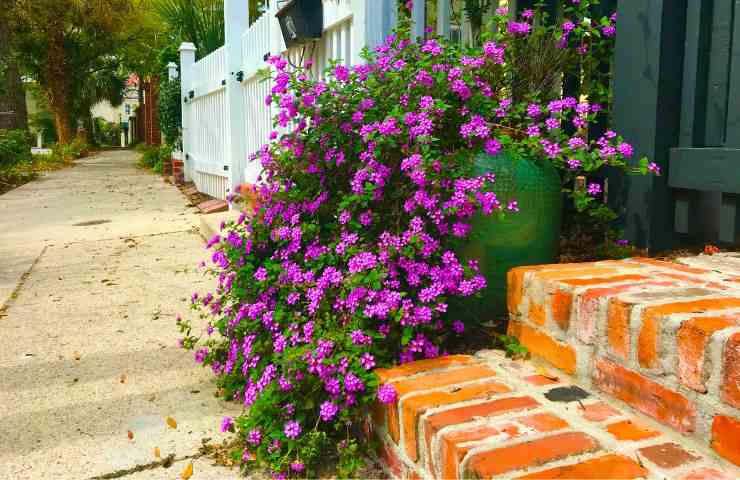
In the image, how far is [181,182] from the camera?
10.1 meters

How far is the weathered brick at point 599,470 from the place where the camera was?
4.33 feet

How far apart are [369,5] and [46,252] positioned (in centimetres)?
357

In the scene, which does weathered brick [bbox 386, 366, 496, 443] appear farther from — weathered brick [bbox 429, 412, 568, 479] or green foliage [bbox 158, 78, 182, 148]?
green foliage [bbox 158, 78, 182, 148]

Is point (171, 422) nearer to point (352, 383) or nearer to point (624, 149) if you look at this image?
point (352, 383)

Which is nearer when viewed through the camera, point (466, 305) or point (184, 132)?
point (466, 305)

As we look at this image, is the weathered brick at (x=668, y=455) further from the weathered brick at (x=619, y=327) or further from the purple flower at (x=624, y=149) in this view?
the purple flower at (x=624, y=149)

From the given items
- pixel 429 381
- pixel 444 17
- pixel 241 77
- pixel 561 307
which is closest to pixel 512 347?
pixel 561 307

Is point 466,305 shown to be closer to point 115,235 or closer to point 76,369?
point 76,369

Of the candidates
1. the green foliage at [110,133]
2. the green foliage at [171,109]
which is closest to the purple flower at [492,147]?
the green foliage at [171,109]

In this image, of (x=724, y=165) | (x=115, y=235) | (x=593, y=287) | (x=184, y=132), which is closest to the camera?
(x=593, y=287)

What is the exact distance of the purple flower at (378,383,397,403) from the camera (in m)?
1.77

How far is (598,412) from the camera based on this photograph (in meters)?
1.62

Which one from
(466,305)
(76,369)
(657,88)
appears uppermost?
(657,88)

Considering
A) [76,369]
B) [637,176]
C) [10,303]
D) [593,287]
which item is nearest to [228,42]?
[10,303]
